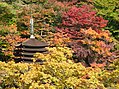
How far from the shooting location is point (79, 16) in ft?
72.9

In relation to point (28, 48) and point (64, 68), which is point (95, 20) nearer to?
point (28, 48)

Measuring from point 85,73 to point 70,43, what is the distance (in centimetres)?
1057

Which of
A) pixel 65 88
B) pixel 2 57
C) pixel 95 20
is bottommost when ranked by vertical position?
pixel 2 57

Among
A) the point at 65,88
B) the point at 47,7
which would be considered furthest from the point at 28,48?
the point at 47,7

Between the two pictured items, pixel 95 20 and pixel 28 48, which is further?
pixel 95 20

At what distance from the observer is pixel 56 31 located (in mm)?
22438

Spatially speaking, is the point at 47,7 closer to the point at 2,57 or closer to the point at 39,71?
the point at 2,57

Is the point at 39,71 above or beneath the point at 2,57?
above

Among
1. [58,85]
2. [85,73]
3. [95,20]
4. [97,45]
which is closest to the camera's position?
[58,85]

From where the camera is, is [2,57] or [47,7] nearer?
[2,57]

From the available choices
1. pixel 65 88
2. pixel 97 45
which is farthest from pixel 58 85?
pixel 97 45

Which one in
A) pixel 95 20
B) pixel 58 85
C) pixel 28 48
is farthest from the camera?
pixel 95 20

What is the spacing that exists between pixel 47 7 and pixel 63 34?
3018mm

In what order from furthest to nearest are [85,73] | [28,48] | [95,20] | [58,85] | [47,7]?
1. [47,7]
2. [95,20]
3. [28,48]
4. [85,73]
5. [58,85]
